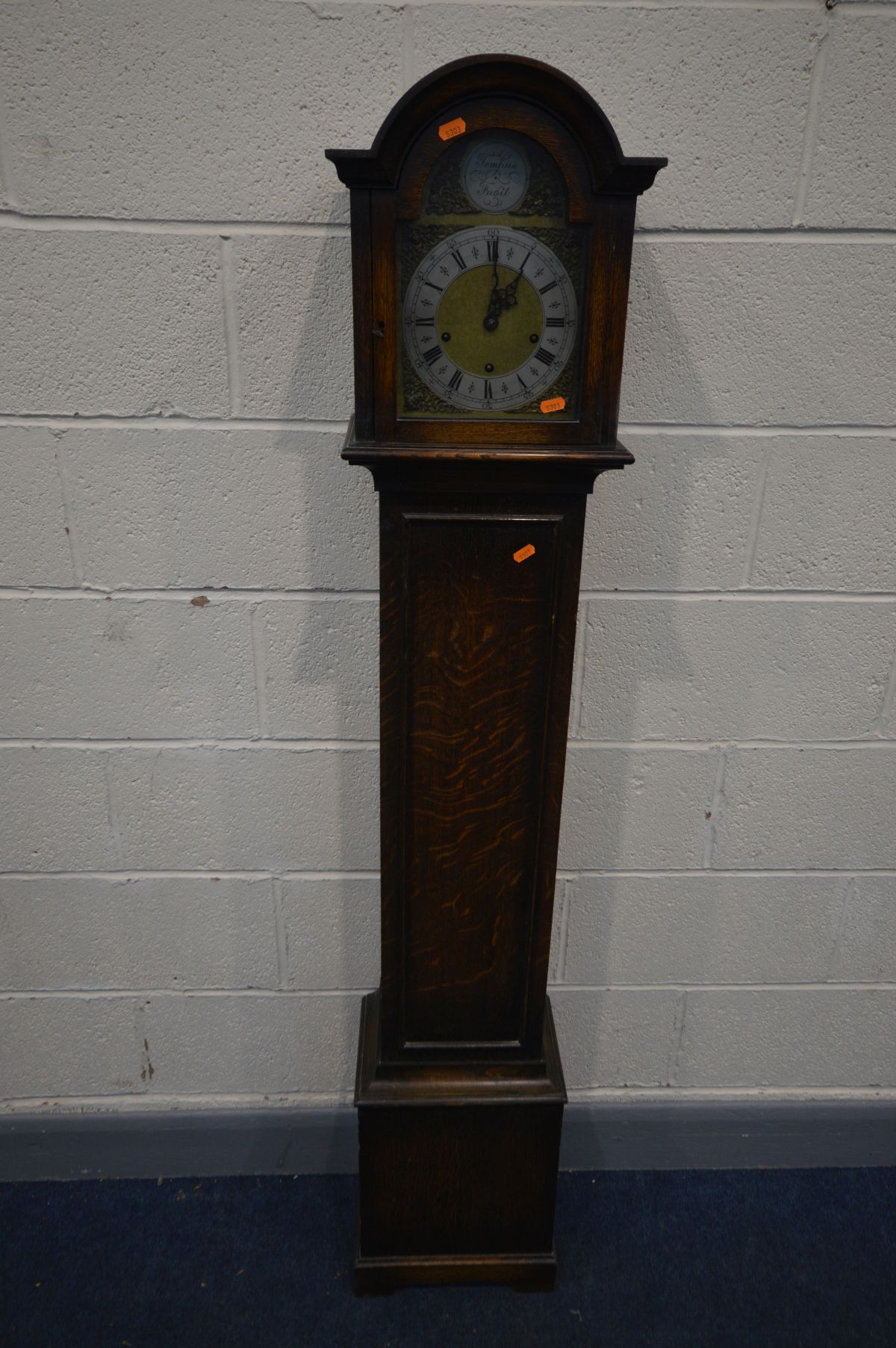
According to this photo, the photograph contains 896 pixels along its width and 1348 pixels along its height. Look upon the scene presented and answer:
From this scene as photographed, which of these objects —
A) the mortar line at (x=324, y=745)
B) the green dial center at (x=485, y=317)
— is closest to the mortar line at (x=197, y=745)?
the mortar line at (x=324, y=745)

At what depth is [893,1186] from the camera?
168 centimetres

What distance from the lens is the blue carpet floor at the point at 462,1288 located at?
1427 mm

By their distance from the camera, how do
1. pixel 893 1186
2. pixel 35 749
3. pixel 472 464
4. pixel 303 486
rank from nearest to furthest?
pixel 472 464
pixel 303 486
pixel 35 749
pixel 893 1186

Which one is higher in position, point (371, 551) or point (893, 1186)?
point (371, 551)

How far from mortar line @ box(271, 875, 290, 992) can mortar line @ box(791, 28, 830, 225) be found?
3.94 feet

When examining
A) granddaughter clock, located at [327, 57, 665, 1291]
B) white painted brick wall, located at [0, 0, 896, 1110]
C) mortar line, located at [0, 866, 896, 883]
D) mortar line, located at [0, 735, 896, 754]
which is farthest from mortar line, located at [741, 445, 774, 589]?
mortar line, located at [0, 866, 896, 883]

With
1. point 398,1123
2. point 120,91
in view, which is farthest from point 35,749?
point 120,91

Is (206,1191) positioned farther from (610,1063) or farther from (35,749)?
(35,749)

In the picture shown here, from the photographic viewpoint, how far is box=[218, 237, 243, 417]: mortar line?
3.91ft

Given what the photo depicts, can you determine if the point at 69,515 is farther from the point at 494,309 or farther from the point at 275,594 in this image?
the point at 494,309

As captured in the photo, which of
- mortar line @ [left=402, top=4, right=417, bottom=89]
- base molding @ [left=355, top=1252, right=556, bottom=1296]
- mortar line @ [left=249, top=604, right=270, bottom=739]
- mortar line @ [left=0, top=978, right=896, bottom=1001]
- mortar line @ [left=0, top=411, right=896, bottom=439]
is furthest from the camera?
mortar line @ [left=0, top=978, right=896, bottom=1001]

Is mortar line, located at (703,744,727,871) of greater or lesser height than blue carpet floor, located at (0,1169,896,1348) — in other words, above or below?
above

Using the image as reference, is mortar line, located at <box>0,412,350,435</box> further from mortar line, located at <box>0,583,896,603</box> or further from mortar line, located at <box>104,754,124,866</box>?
mortar line, located at <box>104,754,124,866</box>

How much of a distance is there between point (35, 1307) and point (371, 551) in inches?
49.5
